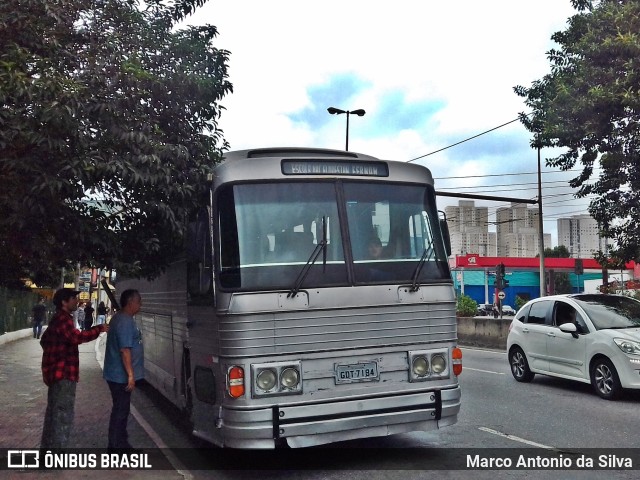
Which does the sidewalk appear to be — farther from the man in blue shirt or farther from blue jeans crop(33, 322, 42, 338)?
blue jeans crop(33, 322, 42, 338)

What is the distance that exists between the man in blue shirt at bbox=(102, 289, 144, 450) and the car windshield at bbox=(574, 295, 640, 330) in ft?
24.6

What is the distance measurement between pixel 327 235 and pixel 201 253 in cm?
126

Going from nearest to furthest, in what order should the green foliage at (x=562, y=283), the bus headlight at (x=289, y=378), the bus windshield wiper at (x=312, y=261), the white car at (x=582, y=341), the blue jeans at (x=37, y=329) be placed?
1. the bus headlight at (x=289, y=378)
2. the bus windshield wiper at (x=312, y=261)
3. the white car at (x=582, y=341)
4. the blue jeans at (x=37, y=329)
5. the green foliage at (x=562, y=283)

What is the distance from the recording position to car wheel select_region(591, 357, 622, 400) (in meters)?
10.5

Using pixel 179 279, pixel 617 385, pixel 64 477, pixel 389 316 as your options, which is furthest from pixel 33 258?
pixel 617 385

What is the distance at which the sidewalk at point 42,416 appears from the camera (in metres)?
6.95

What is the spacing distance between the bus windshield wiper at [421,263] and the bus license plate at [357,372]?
2.91ft

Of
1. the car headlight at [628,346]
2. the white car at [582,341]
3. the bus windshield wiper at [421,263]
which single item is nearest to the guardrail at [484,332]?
the white car at [582,341]

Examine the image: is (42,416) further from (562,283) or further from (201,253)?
(562,283)

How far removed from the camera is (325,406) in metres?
6.27

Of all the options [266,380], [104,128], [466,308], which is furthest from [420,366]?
[466,308]

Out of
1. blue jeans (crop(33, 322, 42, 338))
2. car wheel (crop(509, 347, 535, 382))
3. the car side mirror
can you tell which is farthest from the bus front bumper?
blue jeans (crop(33, 322, 42, 338))

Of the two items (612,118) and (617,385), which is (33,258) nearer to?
(617,385)

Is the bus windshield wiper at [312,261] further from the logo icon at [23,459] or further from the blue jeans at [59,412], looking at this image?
the logo icon at [23,459]
